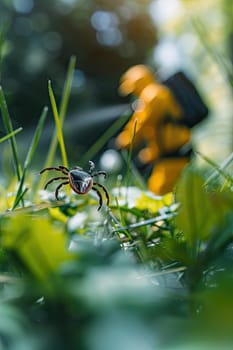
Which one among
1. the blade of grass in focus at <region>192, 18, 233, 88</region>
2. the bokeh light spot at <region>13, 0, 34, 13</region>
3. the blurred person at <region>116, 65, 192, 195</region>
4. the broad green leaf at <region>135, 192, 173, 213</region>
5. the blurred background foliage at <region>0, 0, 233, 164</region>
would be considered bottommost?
the broad green leaf at <region>135, 192, 173, 213</region>

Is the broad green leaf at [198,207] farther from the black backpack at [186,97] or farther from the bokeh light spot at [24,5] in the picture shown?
the bokeh light spot at [24,5]

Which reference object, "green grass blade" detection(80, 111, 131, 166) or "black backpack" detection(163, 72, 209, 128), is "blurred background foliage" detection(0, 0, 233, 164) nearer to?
"black backpack" detection(163, 72, 209, 128)

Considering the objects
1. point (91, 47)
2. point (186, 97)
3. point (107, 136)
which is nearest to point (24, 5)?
→ point (91, 47)

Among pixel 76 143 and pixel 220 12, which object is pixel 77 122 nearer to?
pixel 76 143

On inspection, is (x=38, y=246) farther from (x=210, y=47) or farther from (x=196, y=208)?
(x=210, y=47)

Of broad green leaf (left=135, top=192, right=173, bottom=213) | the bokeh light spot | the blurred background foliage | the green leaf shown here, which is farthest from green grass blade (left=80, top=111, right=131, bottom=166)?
the bokeh light spot
